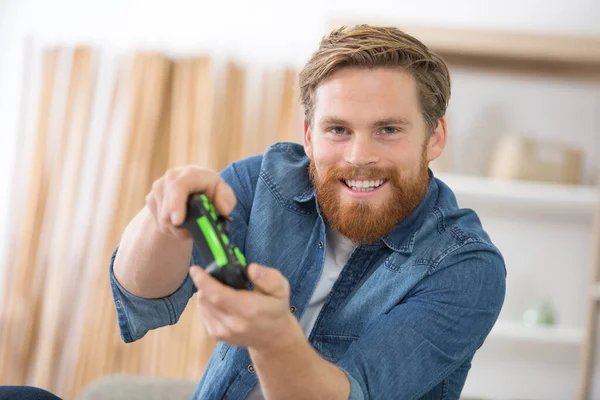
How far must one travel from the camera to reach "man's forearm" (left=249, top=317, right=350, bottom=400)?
3.61ft

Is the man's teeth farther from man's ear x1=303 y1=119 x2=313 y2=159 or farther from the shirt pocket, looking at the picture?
the shirt pocket

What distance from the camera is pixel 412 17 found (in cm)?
371

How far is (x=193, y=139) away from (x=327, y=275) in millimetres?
2013

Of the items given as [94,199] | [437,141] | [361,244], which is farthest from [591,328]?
[94,199]

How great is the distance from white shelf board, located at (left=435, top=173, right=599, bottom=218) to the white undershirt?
Answer: 1.73 meters

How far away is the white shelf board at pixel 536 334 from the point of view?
335 cm

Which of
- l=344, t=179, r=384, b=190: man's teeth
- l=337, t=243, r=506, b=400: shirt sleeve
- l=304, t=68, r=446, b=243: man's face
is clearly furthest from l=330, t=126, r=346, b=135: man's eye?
l=337, t=243, r=506, b=400: shirt sleeve

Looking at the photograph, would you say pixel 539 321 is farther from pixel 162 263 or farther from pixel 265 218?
pixel 162 263

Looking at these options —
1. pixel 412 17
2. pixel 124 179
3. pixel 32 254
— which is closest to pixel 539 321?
pixel 412 17

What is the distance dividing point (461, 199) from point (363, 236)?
6.67 ft

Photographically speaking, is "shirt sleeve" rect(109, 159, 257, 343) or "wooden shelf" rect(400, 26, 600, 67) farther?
"wooden shelf" rect(400, 26, 600, 67)

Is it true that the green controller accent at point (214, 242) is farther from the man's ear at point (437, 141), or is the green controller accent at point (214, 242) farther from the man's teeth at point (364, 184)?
the man's ear at point (437, 141)

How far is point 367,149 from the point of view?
1583mm

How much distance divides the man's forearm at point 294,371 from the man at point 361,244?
8 cm
